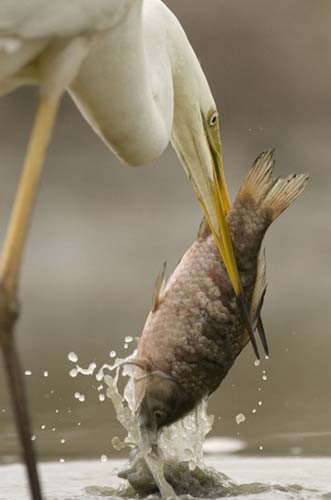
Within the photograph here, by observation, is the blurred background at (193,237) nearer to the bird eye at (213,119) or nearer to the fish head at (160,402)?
the fish head at (160,402)

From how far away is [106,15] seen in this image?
479cm

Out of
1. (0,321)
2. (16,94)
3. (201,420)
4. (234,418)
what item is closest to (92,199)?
(16,94)

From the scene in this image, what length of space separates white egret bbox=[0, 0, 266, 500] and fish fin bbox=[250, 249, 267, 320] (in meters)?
0.05

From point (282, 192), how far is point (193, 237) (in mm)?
4599

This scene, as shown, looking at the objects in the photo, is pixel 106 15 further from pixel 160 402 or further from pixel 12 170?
pixel 12 170

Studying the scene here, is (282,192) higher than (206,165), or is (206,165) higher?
(206,165)

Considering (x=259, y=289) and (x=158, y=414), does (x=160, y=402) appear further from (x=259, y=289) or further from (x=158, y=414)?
(x=259, y=289)

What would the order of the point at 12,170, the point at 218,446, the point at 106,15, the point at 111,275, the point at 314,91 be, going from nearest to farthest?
1. the point at 106,15
2. the point at 218,446
3. the point at 111,275
4. the point at 12,170
5. the point at 314,91

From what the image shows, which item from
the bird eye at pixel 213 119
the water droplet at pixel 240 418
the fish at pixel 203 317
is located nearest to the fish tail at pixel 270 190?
the fish at pixel 203 317

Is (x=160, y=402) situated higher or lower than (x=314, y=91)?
lower

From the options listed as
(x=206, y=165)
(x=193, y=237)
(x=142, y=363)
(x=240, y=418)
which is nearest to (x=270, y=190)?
(x=206, y=165)

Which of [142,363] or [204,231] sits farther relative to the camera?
[204,231]

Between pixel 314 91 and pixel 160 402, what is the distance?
7109 millimetres

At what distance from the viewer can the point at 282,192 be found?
5523mm
